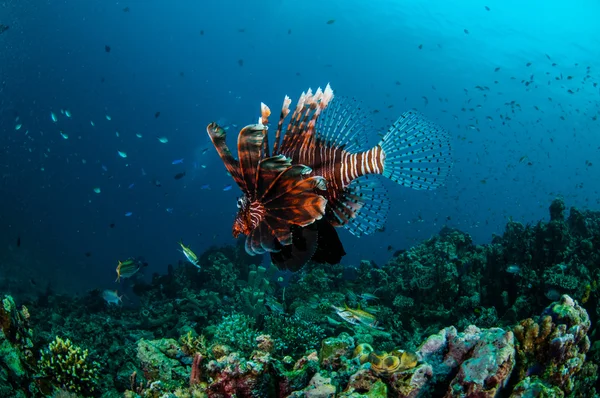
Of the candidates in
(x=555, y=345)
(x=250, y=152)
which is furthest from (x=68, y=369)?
(x=555, y=345)

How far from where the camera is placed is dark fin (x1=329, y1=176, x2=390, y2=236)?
3158 mm

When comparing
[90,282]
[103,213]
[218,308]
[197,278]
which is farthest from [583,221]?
[103,213]

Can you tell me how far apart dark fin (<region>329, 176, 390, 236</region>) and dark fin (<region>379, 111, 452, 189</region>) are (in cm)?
23

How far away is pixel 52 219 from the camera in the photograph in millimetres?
57281

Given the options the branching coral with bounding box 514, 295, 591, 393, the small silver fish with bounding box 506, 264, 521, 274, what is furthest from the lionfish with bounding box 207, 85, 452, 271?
the small silver fish with bounding box 506, 264, 521, 274

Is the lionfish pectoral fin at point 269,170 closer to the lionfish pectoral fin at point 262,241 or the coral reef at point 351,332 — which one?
the lionfish pectoral fin at point 262,241

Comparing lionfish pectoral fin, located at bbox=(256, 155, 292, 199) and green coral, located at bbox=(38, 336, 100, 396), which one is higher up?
lionfish pectoral fin, located at bbox=(256, 155, 292, 199)

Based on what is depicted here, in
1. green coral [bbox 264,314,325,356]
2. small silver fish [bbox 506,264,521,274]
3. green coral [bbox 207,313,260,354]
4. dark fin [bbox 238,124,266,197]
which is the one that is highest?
dark fin [bbox 238,124,266,197]

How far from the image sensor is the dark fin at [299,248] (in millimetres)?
2533

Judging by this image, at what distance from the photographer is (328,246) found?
2.75 m

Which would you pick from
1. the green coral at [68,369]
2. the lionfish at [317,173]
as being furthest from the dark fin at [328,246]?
the green coral at [68,369]

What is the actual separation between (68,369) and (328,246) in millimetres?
3682

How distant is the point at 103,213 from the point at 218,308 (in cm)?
6677

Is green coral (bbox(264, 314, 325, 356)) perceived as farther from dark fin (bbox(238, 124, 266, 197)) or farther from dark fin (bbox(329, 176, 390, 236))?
dark fin (bbox(238, 124, 266, 197))
